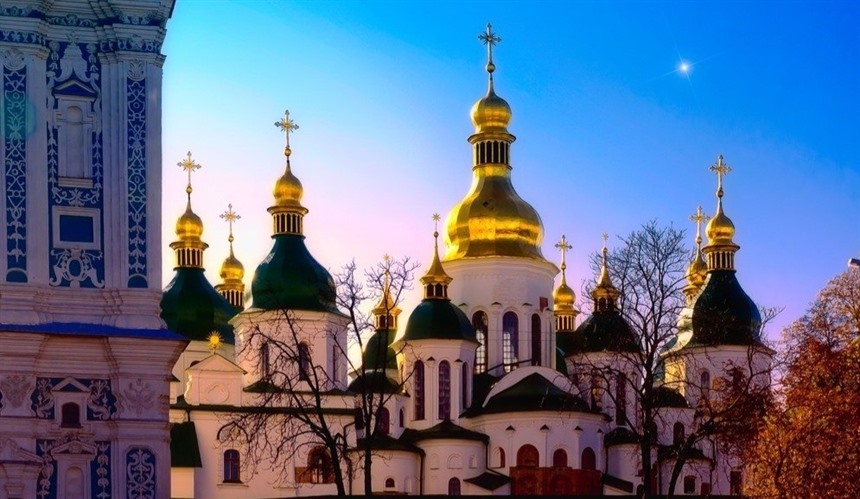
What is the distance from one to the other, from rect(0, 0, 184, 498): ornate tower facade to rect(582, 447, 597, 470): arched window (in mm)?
28261

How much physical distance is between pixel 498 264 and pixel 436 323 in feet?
13.9

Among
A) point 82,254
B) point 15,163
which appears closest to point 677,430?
point 82,254

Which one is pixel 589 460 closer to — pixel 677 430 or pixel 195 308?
pixel 677 430

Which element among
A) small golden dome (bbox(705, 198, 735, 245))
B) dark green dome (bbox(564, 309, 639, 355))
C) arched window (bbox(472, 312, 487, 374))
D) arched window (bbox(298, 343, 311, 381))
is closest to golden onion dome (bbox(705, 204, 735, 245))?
small golden dome (bbox(705, 198, 735, 245))

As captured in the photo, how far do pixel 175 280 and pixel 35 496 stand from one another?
3104 centimetres

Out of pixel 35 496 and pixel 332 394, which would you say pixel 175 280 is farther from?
pixel 35 496

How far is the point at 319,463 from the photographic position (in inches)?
2103

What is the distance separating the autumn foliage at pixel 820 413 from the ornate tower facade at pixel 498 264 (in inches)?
983

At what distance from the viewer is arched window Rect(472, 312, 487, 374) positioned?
61375mm

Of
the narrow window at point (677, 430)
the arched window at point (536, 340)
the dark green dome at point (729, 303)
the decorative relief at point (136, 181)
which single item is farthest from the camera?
the arched window at point (536, 340)

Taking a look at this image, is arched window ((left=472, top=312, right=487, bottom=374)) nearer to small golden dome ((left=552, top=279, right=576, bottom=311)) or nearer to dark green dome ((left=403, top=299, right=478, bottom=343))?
dark green dome ((left=403, top=299, right=478, bottom=343))

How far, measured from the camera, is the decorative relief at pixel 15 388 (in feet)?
99.9

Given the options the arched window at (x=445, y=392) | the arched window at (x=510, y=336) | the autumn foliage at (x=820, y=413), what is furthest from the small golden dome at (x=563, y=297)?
the autumn foliage at (x=820, y=413)

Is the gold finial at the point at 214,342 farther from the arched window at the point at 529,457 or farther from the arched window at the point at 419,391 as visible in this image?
the arched window at the point at 529,457
